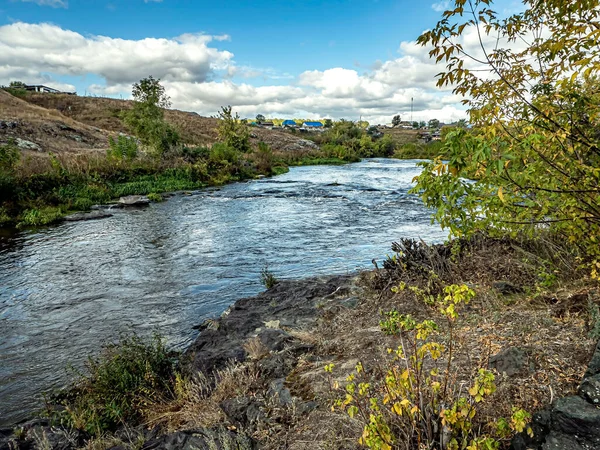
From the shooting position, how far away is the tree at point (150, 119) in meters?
32.2

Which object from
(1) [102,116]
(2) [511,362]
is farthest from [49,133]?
Answer: (2) [511,362]

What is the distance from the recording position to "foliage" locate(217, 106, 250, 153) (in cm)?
4291

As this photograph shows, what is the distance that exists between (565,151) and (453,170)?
1585mm

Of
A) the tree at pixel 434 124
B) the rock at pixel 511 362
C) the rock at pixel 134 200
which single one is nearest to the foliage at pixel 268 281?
the rock at pixel 511 362

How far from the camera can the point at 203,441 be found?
3545mm

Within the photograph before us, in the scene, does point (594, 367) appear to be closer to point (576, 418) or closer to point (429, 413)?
point (576, 418)

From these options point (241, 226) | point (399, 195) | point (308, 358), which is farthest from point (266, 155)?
point (308, 358)

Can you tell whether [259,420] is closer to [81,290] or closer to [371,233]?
[81,290]

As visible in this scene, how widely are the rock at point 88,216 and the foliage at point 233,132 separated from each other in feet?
82.4

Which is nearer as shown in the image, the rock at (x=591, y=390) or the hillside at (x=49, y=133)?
the rock at (x=591, y=390)

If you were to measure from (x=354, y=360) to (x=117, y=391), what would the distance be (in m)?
3.02

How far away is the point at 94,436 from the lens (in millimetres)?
4281

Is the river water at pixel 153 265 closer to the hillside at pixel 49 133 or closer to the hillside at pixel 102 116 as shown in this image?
the hillside at pixel 49 133

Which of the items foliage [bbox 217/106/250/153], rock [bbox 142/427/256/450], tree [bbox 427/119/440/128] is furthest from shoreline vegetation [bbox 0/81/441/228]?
tree [bbox 427/119/440/128]
